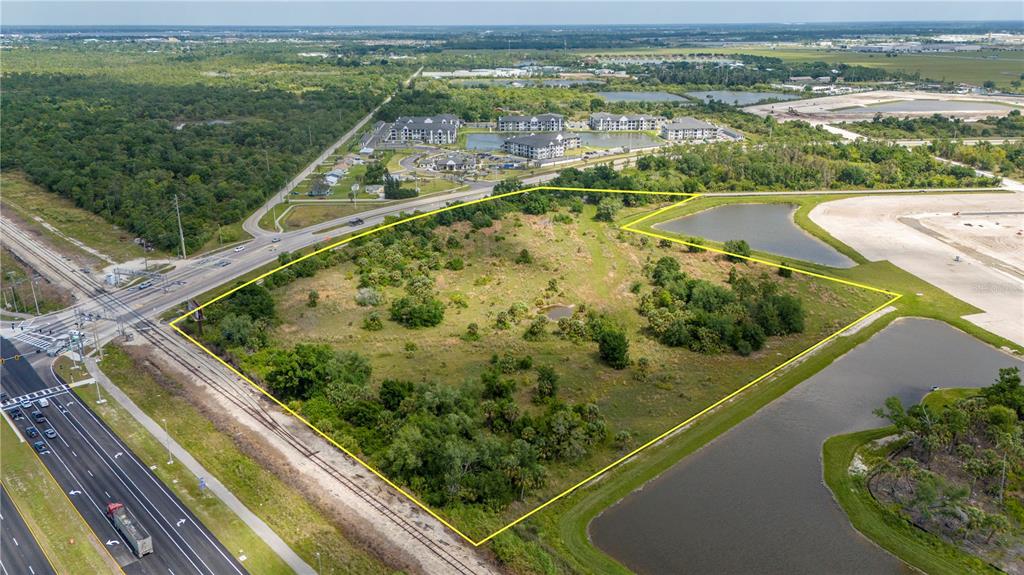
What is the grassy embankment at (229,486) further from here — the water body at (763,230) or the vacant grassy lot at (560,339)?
the water body at (763,230)

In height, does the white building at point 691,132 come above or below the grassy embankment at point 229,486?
above

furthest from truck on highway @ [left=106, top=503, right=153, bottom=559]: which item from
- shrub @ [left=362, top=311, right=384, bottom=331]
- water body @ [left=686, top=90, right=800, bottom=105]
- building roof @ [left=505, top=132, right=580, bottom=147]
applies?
water body @ [left=686, top=90, right=800, bottom=105]

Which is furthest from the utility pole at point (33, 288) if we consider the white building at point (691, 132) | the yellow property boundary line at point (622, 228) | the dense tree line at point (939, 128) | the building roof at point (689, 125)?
the dense tree line at point (939, 128)

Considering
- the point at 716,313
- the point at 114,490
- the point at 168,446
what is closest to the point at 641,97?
the point at 716,313

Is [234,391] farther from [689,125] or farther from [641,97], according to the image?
[641,97]

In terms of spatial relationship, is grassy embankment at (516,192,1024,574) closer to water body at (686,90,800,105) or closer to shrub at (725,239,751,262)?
shrub at (725,239,751,262)

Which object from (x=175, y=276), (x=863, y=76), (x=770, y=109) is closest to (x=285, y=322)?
(x=175, y=276)
